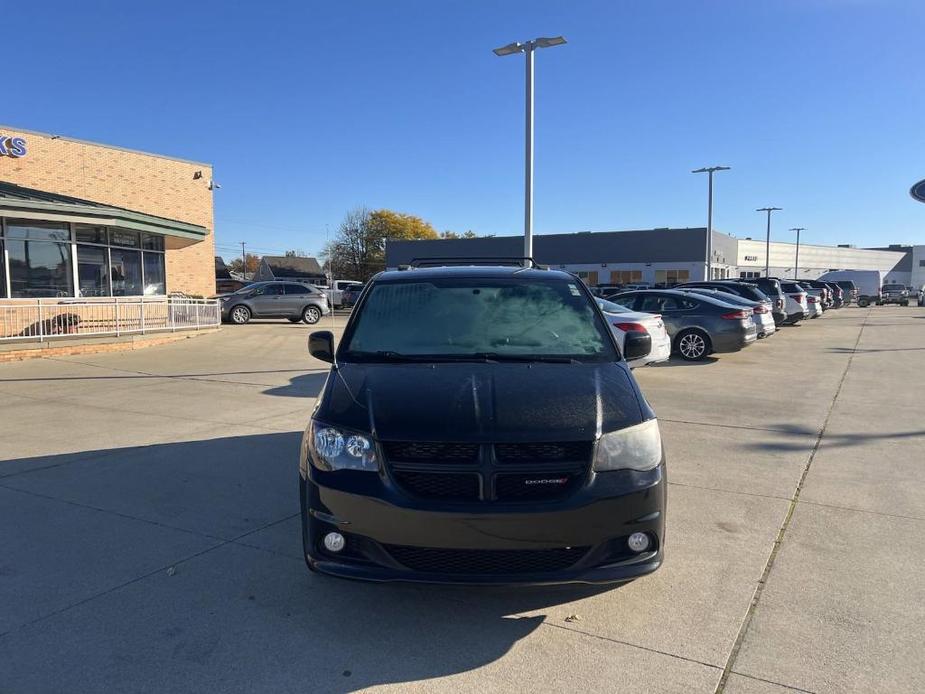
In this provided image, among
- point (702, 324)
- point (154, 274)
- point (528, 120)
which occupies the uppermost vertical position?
point (528, 120)

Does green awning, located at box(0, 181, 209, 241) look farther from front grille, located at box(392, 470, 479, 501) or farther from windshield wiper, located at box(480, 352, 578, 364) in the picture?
front grille, located at box(392, 470, 479, 501)

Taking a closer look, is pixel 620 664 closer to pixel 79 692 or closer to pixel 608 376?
pixel 608 376

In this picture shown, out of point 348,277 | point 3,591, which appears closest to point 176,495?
point 3,591

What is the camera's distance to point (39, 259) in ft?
56.5

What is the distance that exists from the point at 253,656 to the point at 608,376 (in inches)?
88.1

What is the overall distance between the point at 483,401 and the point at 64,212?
16204 millimetres

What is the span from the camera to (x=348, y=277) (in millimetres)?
84312

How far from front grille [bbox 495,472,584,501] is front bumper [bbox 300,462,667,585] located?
0.05 meters

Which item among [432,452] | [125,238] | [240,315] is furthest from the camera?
[240,315]

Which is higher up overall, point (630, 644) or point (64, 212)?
point (64, 212)

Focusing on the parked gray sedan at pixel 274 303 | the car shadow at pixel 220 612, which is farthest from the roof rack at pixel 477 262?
the parked gray sedan at pixel 274 303

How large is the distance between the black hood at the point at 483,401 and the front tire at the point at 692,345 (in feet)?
35.8

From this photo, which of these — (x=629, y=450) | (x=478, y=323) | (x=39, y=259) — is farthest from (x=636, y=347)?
(x=39, y=259)

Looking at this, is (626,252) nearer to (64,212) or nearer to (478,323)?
(64,212)
